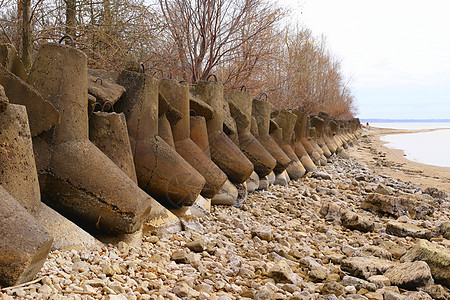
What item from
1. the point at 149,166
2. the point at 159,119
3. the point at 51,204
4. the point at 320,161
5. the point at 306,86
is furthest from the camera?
the point at 306,86

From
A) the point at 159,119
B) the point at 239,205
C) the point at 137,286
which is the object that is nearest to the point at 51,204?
the point at 137,286

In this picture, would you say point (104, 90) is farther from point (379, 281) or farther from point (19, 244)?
point (379, 281)

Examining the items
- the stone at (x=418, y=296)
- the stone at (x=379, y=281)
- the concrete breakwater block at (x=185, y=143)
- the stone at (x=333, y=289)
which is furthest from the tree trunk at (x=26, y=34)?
the stone at (x=418, y=296)

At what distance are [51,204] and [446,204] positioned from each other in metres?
6.83

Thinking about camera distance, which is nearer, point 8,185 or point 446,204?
point 8,185

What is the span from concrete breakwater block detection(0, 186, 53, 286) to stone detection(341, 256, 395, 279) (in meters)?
2.44

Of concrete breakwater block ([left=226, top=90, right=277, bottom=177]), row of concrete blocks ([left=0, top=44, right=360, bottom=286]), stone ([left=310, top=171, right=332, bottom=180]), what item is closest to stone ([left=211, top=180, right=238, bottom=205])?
row of concrete blocks ([left=0, top=44, right=360, bottom=286])

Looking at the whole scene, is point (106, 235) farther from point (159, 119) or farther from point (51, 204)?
point (159, 119)

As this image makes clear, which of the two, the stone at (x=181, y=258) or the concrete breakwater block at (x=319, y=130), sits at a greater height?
the concrete breakwater block at (x=319, y=130)

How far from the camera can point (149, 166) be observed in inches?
167

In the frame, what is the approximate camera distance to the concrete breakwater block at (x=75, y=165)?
10.4 feet

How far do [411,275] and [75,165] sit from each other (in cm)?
264

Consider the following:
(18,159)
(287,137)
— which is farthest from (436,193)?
(18,159)

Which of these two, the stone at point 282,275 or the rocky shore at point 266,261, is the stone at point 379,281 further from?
the stone at point 282,275
